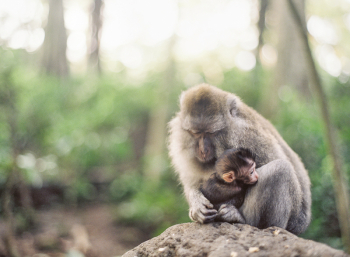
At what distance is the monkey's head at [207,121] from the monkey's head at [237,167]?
0.16 m

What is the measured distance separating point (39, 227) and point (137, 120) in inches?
237

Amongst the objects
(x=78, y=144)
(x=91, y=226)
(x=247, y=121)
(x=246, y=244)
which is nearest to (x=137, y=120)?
(x=78, y=144)

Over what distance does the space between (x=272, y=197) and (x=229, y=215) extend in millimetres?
434

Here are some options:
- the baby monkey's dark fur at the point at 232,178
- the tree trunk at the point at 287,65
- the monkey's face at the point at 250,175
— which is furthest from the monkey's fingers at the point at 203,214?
the tree trunk at the point at 287,65

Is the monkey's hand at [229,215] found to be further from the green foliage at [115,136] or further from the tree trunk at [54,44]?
the tree trunk at [54,44]

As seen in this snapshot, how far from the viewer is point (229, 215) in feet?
8.95

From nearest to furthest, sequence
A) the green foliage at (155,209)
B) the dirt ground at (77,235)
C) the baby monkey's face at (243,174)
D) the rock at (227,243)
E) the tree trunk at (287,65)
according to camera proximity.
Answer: the rock at (227,243) → the baby monkey's face at (243,174) → the dirt ground at (77,235) → the green foliage at (155,209) → the tree trunk at (287,65)

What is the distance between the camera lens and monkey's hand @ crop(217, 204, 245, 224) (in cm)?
272

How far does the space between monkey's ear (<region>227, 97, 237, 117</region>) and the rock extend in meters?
1.23

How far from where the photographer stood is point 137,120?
1144 centimetres

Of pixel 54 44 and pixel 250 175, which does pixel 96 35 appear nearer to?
pixel 54 44

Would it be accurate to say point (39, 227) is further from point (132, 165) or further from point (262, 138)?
point (262, 138)

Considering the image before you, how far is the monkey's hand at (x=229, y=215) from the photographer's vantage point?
2.72m

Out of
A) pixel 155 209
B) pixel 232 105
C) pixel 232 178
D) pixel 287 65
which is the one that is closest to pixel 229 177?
pixel 232 178
